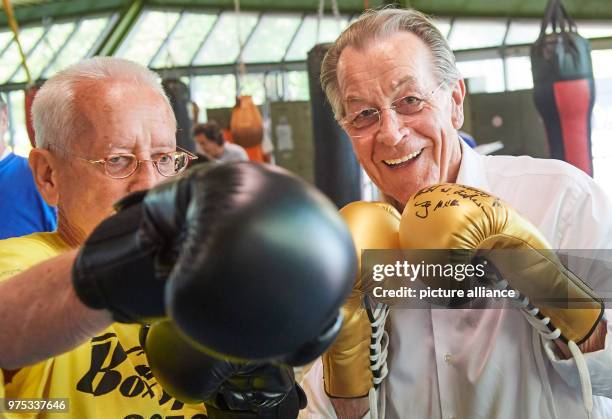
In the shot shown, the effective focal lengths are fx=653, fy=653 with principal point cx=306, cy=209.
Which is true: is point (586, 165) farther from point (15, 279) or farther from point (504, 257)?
point (15, 279)

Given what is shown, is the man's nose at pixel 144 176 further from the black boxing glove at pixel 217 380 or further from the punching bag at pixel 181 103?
the punching bag at pixel 181 103

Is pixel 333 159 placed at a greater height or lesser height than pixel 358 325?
lesser

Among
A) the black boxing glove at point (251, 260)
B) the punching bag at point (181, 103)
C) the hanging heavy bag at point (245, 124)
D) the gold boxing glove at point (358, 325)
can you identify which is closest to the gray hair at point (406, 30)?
the gold boxing glove at point (358, 325)

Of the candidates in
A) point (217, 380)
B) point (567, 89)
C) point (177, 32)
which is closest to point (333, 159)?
point (567, 89)

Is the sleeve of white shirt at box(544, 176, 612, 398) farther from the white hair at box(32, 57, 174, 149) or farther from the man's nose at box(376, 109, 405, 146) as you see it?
the white hair at box(32, 57, 174, 149)

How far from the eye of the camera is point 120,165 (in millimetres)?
954

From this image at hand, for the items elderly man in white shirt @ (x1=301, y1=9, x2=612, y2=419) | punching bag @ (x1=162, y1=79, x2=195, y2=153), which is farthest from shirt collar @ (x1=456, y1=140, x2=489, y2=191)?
punching bag @ (x1=162, y1=79, x2=195, y2=153)

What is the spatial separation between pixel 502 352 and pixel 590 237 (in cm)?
21

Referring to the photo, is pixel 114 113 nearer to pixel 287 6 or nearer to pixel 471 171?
pixel 471 171

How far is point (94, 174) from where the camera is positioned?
958 millimetres

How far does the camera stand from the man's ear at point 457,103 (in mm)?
1088

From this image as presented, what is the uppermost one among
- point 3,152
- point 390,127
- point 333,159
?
point 390,127

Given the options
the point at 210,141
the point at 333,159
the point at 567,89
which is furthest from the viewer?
the point at 210,141

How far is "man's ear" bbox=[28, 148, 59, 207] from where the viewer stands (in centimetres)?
98
